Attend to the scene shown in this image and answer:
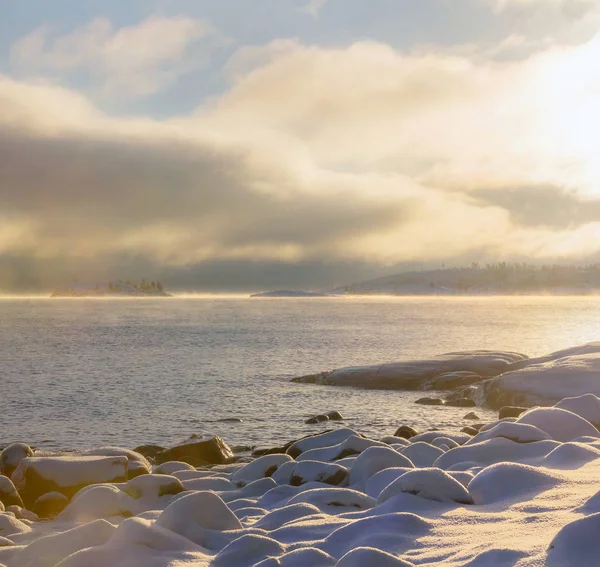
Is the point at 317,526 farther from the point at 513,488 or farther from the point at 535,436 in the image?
the point at 535,436

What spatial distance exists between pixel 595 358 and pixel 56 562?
27.3 metres

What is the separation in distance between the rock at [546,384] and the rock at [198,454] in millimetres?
14372

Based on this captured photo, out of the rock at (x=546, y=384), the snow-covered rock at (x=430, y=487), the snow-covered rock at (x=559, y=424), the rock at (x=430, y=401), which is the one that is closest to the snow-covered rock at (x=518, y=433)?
the snow-covered rock at (x=559, y=424)

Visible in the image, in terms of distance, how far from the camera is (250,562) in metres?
7.12

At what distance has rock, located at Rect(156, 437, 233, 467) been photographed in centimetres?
1850

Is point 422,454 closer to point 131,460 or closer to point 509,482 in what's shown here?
point 509,482

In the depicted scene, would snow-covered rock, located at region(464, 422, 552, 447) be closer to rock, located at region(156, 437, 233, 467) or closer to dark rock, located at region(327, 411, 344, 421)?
rock, located at region(156, 437, 233, 467)

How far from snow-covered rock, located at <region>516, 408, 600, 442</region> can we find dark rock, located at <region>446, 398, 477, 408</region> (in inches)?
668

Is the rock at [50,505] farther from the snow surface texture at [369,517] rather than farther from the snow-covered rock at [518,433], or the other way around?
the snow-covered rock at [518,433]

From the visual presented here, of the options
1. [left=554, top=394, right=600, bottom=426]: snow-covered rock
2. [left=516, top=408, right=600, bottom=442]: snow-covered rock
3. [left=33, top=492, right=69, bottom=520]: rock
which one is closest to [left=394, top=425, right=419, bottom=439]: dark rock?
[left=554, top=394, right=600, bottom=426]: snow-covered rock

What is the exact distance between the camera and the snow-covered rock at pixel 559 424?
13240 millimetres

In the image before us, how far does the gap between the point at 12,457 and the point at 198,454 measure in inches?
200

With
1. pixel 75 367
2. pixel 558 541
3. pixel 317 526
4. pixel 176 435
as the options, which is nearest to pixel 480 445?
pixel 317 526

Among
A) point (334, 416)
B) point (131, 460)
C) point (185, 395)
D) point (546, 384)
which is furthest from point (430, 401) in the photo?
point (131, 460)
